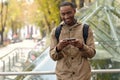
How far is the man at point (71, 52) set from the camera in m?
3.05

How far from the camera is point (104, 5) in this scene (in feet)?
30.1

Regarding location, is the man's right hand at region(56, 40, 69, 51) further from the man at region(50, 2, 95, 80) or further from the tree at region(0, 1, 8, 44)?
the tree at region(0, 1, 8, 44)

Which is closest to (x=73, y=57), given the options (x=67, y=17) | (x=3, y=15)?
(x=67, y=17)

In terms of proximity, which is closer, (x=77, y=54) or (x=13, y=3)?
(x=77, y=54)

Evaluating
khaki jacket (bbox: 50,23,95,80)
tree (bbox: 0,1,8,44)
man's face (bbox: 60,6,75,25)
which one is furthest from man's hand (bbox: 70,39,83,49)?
tree (bbox: 0,1,8,44)

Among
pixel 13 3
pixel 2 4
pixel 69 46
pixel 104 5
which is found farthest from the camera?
pixel 13 3

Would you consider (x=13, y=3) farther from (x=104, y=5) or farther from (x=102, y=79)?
(x=102, y=79)

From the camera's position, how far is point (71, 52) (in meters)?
3.07

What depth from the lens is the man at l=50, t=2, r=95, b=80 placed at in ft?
10.0

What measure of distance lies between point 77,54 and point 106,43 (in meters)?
4.37

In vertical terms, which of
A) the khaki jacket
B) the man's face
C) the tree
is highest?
the man's face

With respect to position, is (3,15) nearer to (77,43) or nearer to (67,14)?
(67,14)

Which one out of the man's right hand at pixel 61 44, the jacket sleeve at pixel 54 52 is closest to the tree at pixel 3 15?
the jacket sleeve at pixel 54 52

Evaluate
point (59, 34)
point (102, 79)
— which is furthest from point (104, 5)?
point (59, 34)
